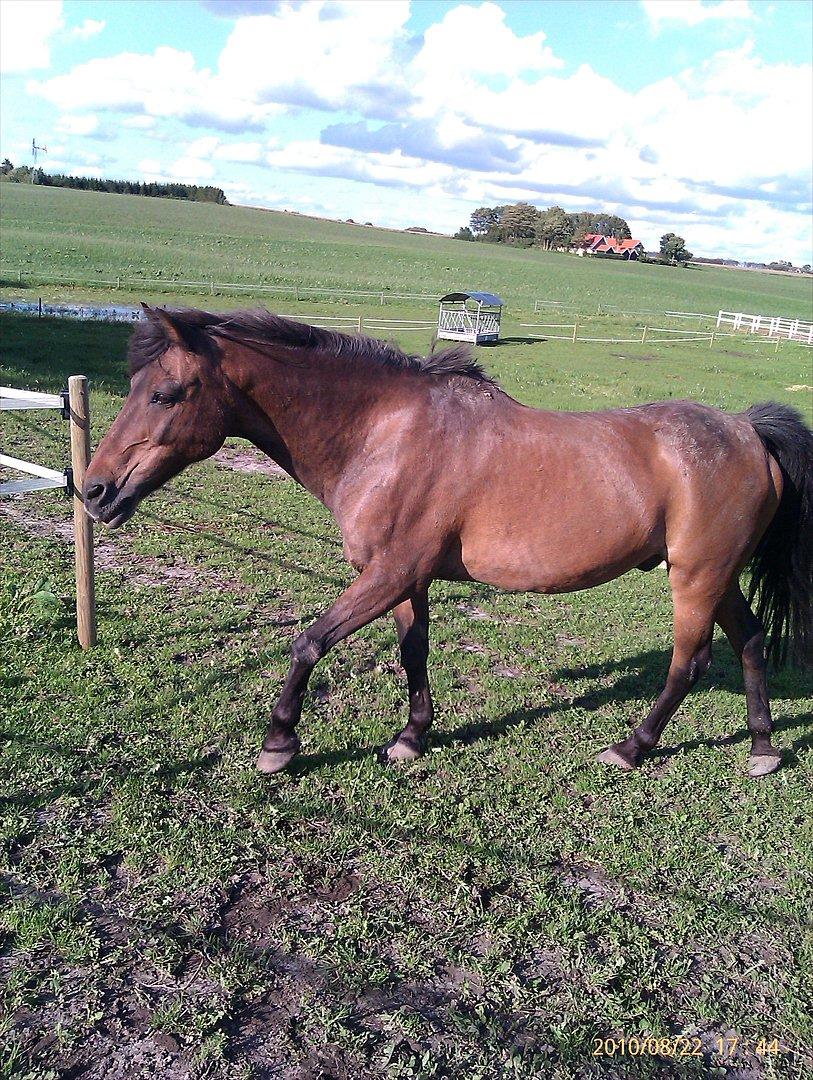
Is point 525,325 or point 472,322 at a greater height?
point 525,325

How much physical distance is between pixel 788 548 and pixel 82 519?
467 centimetres

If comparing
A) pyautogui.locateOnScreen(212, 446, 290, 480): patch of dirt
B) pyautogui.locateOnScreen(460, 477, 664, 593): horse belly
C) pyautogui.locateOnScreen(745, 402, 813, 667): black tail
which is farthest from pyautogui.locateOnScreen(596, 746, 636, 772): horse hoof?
pyautogui.locateOnScreen(212, 446, 290, 480): patch of dirt

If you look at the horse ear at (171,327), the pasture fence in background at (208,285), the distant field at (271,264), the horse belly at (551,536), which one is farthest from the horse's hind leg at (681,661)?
the pasture fence in background at (208,285)

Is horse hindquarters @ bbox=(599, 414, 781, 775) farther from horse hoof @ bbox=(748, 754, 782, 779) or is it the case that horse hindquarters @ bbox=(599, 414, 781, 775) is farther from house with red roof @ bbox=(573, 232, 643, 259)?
house with red roof @ bbox=(573, 232, 643, 259)

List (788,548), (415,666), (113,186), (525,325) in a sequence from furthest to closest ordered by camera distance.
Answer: (113,186)
(525,325)
(788,548)
(415,666)

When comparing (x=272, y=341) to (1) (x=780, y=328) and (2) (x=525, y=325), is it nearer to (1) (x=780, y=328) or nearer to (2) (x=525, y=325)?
(2) (x=525, y=325)

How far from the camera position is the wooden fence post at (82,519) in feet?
17.1

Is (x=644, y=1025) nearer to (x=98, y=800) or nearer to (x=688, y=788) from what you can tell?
(x=688, y=788)

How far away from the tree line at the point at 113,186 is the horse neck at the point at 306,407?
461 ft

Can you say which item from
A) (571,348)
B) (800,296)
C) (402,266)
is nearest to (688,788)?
(571,348)

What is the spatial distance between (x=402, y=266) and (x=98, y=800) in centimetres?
7523

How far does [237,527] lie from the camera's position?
8352mm

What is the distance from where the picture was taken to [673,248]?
5630 inches
